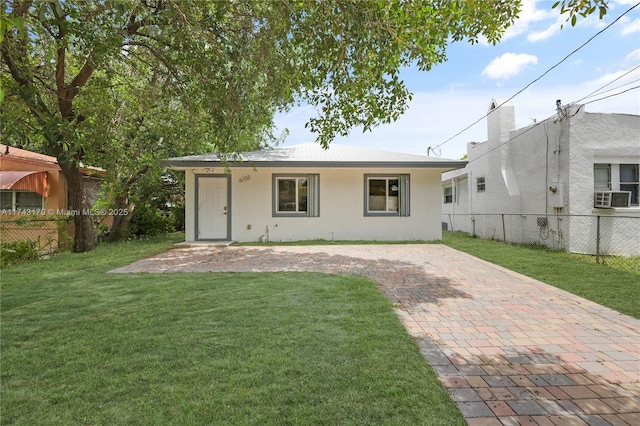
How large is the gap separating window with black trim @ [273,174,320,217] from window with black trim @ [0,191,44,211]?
7.99 meters

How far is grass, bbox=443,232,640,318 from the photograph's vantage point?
4.86 m

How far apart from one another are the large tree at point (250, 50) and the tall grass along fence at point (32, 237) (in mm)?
2717

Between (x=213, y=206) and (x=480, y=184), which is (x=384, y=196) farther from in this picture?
(x=213, y=206)

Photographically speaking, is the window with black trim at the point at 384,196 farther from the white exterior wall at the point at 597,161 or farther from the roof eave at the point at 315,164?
the white exterior wall at the point at 597,161

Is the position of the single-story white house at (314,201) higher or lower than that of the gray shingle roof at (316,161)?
lower

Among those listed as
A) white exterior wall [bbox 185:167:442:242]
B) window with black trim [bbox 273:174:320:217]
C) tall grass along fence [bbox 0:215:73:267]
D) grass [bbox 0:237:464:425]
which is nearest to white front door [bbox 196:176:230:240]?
white exterior wall [bbox 185:167:442:242]

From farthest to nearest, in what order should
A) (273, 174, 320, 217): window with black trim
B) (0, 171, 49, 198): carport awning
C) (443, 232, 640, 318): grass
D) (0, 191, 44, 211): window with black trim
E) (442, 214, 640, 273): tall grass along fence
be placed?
(273, 174, 320, 217): window with black trim < (0, 191, 44, 211): window with black trim < (442, 214, 640, 273): tall grass along fence < (0, 171, 49, 198): carport awning < (443, 232, 640, 318): grass

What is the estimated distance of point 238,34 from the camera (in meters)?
5.81

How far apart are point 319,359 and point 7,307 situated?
436 cm

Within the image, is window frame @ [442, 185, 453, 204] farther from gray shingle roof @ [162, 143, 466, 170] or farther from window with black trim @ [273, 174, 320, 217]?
window with black trim @ [273, 174, 320, 217]

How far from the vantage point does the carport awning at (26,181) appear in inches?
379

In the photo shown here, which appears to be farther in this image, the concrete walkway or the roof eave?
the roof eave

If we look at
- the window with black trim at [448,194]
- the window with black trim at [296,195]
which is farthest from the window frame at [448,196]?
the window with black trim at [296,195]

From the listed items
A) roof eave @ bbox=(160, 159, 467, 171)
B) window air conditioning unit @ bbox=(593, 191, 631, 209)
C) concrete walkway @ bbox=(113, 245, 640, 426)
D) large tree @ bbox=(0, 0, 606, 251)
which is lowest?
concrete walkway @ bbox=(113, 245, 640, 426)
